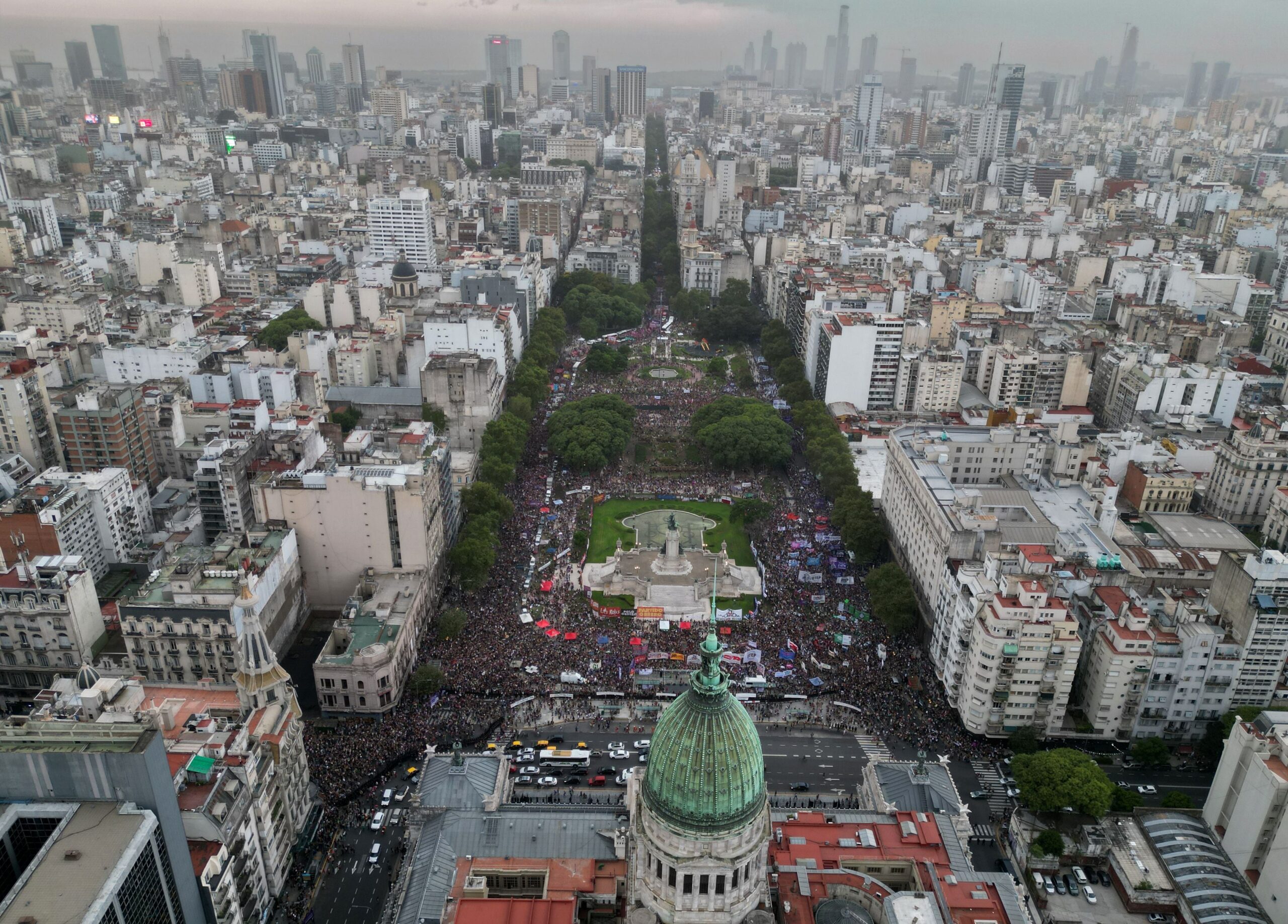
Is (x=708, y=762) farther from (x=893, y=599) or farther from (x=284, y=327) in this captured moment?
(x=284, y=327)

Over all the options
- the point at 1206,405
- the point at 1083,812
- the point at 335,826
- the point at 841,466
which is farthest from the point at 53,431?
the point at 1206,405

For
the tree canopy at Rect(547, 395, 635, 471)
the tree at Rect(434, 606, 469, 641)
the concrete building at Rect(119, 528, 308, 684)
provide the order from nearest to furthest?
the concrete building at Rect(119, 528, 308, 684) → the tree at Rect(434, 606, 469, 641) → the tree canopy at Rect(547, 395, 635, 471)

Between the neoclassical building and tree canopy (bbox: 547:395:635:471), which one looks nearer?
the neoclassical building

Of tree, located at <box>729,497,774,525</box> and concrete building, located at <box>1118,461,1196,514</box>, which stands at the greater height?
concrete building, located at <box>1118,461,1196,514</box>

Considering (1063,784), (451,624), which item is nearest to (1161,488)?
(1063,784)

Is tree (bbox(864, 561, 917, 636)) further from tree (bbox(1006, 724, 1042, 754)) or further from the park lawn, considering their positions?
the park lawn

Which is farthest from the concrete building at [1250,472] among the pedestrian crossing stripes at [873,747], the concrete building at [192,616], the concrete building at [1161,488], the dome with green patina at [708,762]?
the concrete building at [192,616]

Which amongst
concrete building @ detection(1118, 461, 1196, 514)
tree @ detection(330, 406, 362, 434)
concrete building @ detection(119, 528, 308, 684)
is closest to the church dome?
concrete building @ detection(119, 528, 308, 684)

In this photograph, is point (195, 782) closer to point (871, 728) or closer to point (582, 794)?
point (582, 794)
